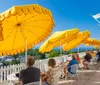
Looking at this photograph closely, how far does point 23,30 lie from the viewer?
896 centimetres

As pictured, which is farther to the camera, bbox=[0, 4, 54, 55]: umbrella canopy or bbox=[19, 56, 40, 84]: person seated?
bbox=[0, 4, 54, 55]: umbrella canopy

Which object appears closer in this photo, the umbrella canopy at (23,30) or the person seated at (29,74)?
the person seated at (29,74)

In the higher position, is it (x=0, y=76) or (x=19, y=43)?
(x=19, y=43)

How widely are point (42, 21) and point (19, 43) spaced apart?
1.27 meters

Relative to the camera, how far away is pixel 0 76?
28.3ft

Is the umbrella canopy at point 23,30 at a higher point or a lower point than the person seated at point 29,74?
higher

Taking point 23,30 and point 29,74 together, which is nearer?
point 29,74

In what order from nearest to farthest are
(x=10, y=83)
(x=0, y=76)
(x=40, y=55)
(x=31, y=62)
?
(x=31, y=62)
(x=10, y=83)
(x=0, y=76)
(x=40, y=55)

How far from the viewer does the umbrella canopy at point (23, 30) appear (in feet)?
26.8

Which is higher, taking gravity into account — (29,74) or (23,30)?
(23,30)

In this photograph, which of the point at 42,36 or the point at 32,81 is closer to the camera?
the point at 32,81

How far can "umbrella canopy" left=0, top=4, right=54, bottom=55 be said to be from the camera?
8172 mm

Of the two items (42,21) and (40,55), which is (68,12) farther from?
(42,21)

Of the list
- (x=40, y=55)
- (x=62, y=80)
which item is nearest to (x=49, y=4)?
(x=40, y=55)
